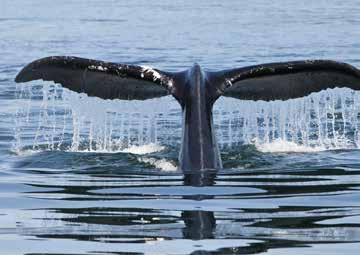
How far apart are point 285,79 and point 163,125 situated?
4280 mm

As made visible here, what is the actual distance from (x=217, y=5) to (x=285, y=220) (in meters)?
28.6

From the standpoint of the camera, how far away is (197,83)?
10.1 meters

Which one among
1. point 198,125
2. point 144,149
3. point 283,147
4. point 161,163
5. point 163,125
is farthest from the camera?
point 163,125

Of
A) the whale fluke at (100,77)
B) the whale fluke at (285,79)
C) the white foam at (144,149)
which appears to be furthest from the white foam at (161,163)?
the whale fluke at (285,79)

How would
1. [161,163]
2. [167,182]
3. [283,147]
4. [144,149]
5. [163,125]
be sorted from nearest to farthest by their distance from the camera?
[167,182] → [161,163] → [144,149] → [283,147] → [163,125]

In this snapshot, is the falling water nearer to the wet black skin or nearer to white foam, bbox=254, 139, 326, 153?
white foam, bbox=254, 139, 326, 153

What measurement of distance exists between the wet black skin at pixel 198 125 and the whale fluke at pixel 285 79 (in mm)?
157

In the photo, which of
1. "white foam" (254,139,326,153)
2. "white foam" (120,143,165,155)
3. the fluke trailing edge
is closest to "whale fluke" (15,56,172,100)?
the fluke trailing edge

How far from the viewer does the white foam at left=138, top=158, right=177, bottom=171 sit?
1034cm

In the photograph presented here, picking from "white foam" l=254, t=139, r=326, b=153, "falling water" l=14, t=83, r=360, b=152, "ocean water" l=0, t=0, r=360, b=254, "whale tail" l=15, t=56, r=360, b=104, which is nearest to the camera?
"ocean water" l=0, t=0, r=360, b=254

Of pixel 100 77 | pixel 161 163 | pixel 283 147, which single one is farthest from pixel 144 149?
pixel 100 77

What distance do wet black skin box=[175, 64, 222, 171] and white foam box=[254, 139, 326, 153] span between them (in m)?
1.81

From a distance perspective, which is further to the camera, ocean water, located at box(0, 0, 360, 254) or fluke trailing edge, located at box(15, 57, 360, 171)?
fluke trailing edge, located at box(15, 57, 360, 171)

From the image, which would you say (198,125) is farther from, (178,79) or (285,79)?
(285,79)
